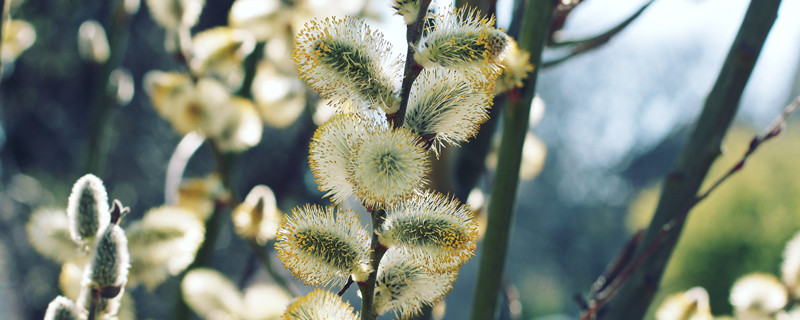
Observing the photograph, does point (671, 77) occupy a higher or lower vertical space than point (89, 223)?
lower

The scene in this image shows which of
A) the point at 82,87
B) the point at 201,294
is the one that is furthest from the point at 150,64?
the point at 201,294

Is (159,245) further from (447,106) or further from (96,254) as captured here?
(447,106)

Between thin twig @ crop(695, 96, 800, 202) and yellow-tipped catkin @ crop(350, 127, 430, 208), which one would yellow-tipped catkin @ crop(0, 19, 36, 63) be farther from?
thin twig @ crop(695, 96, 800, 202)

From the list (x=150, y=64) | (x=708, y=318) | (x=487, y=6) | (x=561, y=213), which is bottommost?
(x=561, y=213)

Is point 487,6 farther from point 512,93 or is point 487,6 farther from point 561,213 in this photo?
point 561,213

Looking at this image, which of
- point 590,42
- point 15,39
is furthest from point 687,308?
point 15,39

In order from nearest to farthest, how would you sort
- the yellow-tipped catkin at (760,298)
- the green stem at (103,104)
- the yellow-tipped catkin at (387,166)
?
1. the yellow-tipped catkin at (387,166)
2. the yellow-tipped catkin at (760,298)
3. the green stem at (103,104)

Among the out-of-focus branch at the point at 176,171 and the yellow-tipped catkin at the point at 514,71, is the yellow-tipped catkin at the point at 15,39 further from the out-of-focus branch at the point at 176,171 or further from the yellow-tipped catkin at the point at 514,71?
the yellow-tipped catkin at the point at 514,71

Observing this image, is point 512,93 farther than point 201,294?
No

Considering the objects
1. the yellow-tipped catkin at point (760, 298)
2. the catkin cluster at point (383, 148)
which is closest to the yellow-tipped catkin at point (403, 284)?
the catkin cluster at point (383, 148)
